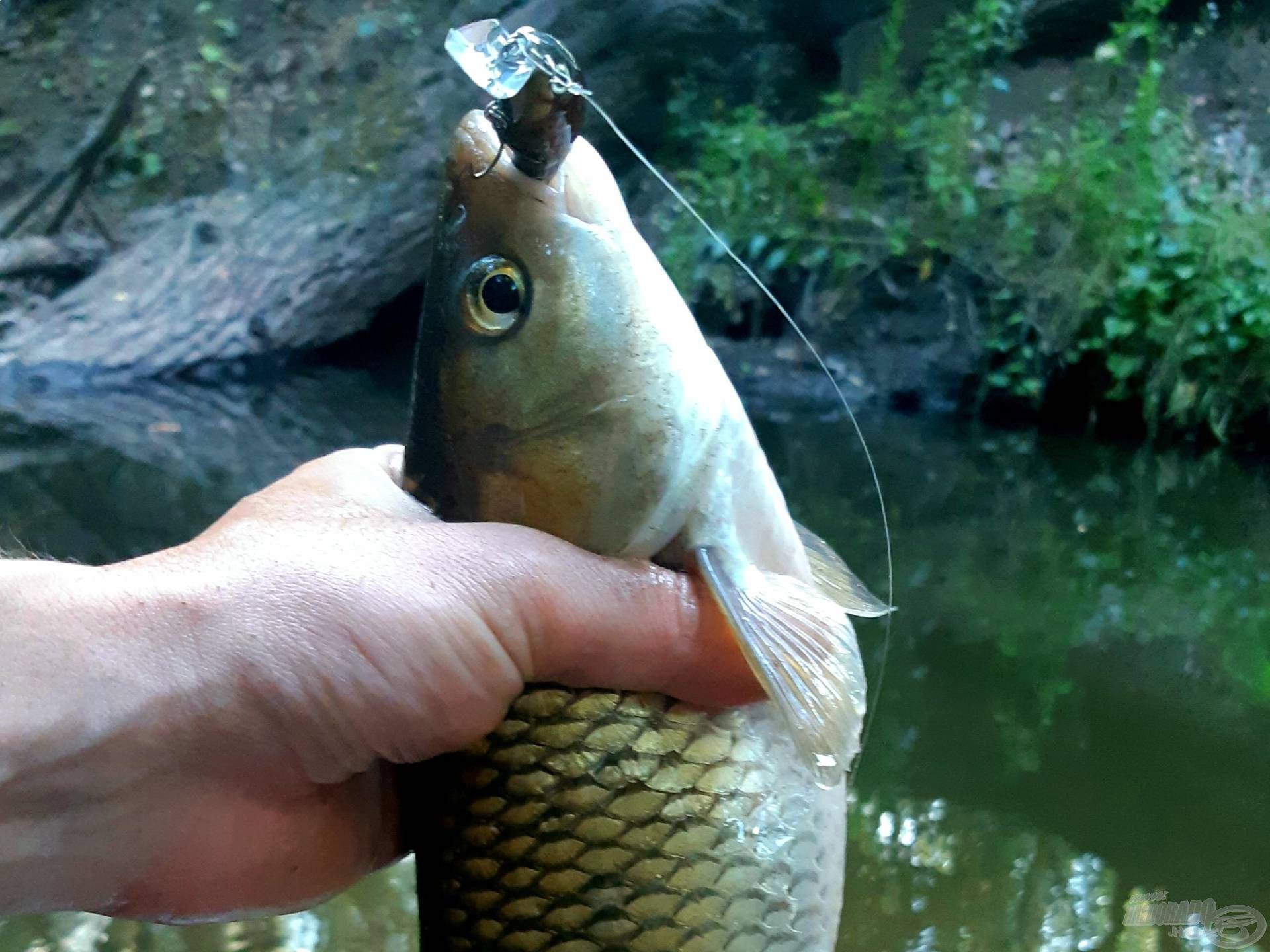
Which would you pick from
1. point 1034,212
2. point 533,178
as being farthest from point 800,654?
point 1034,212

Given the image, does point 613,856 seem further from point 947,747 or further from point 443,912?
point 947,747

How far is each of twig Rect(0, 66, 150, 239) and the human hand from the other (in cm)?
927

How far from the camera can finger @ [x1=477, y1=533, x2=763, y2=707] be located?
0.97 metres

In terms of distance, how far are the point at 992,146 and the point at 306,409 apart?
4887 millimetres

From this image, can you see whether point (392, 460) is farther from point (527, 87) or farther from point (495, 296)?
point (527, 87)

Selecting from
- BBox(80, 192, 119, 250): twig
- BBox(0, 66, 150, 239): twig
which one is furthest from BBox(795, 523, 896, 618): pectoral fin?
BBox(0, 66, 150, 239): twig

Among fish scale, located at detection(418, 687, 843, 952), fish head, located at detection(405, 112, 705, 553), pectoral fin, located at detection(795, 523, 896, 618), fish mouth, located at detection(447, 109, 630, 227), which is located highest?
fish mouth, located at detection(447, 109, 630, 227)

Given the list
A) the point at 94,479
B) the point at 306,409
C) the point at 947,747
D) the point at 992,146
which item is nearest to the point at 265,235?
the point at 306,409

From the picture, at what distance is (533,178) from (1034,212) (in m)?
6.43

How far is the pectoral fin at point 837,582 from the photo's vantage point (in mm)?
1139

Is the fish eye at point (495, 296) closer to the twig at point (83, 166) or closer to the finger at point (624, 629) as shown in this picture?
the finger at point (624, 629)

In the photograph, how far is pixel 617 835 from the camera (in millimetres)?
956

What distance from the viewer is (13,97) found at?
359 inches

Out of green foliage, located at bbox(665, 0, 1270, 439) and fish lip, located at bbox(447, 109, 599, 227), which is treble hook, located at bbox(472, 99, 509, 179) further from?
green foliage, located at bbox(665, 0, 1270, 439)
